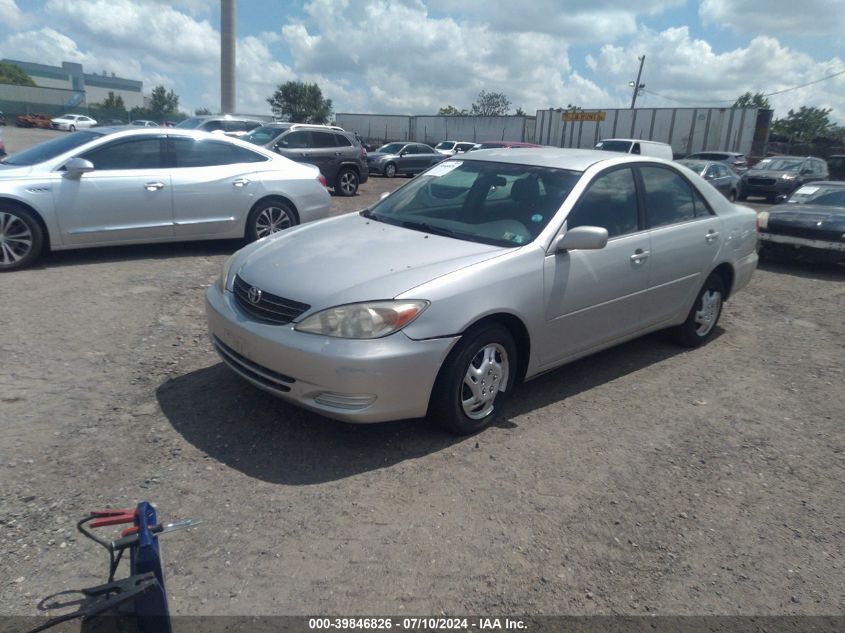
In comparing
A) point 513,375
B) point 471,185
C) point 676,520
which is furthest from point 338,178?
point 676,520

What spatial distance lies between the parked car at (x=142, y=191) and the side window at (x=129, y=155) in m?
0.01

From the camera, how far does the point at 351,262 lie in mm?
3822

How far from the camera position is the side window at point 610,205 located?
14.3ft

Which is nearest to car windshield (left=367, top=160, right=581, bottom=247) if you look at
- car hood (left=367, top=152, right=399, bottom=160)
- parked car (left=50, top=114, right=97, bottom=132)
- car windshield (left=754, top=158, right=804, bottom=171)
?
car windshield (left=754, top=158, right=804, bottom=171)

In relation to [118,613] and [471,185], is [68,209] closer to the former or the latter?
[471,185]

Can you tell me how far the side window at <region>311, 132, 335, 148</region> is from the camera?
15.9m

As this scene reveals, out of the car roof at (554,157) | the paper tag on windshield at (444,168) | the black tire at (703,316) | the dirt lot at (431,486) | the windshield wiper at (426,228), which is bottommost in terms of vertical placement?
the dirt lot at (431,486)

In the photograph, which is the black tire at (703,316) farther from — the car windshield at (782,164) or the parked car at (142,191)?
the car windshield at (782,164)

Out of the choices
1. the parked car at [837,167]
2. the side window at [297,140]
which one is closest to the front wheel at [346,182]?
the side window at [297,140]

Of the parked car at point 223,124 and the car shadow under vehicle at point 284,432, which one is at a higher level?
the parked car at point 223,124

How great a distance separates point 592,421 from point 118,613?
2890 mm

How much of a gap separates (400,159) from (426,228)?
2195cm

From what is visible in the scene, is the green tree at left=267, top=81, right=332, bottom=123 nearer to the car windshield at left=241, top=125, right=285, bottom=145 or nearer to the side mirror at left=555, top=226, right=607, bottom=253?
the car windshield at left=241, top=125, right=285, bottom=145

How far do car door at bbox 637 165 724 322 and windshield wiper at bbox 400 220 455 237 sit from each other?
160 centimetres
